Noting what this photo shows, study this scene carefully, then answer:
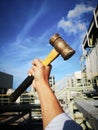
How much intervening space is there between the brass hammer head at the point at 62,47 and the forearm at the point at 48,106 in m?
0.89

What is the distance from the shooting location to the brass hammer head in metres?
1.97

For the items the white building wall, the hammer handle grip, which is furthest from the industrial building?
the hammer handle grip

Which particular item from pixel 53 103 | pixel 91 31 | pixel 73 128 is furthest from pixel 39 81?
pixel 91 31

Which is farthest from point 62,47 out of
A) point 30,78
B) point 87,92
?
point 87,92

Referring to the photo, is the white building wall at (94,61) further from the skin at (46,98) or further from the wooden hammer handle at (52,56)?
the skin at (46,98)

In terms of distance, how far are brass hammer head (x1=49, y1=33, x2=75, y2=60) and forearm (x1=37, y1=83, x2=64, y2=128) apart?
0.89m

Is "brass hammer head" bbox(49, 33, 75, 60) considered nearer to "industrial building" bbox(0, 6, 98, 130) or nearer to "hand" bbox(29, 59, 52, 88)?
"hand" bbox(29, 59, 52, 88)

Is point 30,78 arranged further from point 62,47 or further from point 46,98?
point 46,98

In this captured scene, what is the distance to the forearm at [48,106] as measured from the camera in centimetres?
105

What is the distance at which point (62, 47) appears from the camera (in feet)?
6.66

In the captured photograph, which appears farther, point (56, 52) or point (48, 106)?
point (56, 52)

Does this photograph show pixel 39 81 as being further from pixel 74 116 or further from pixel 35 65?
pixel 74 116

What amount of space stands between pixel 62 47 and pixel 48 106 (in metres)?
1.09

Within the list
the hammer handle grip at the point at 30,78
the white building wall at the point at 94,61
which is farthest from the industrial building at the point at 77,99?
the hammer handle grip at the point at 30,78
